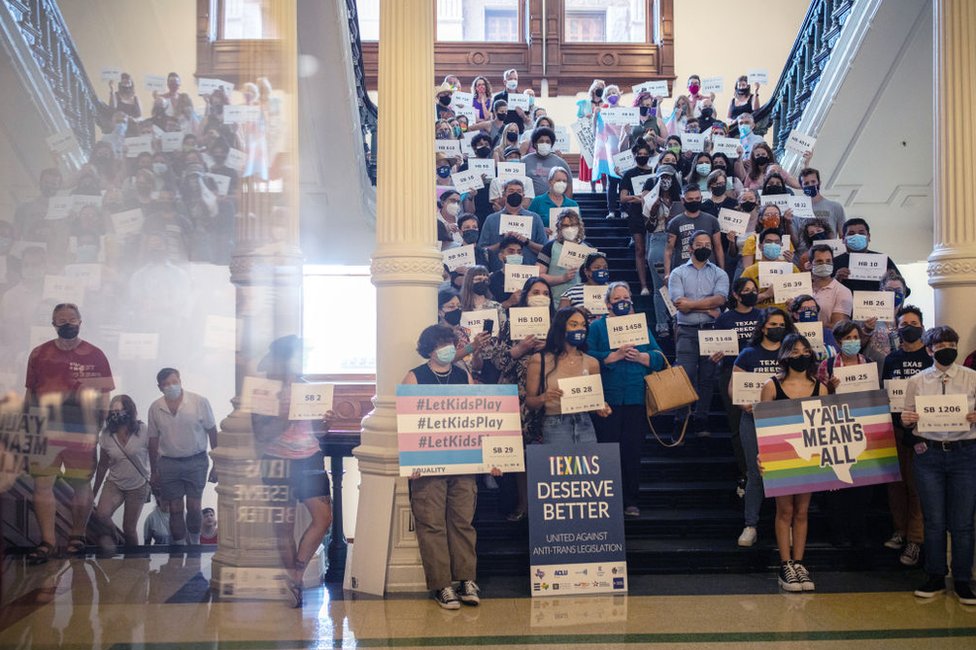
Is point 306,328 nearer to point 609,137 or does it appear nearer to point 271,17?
point 609,137

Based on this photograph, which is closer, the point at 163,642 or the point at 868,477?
the point at 163,642

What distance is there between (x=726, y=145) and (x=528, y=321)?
5.06 m

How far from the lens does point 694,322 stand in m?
7.74

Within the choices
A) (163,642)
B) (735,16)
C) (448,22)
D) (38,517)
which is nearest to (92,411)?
(38,517)

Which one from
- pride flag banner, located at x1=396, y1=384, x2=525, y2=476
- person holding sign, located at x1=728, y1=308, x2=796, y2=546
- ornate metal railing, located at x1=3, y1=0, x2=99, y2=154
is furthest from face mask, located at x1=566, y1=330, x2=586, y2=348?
ornate metal railing, located at x1=3, y1=0, x2=99, y2=154

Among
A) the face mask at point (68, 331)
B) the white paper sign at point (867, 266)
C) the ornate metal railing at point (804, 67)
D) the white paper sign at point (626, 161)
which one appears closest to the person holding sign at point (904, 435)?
the white paper sign at point (867, 266)

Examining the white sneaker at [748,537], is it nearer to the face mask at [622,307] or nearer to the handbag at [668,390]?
the handbag at [668,390]

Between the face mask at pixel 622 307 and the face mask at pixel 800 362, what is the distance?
122 centimetres

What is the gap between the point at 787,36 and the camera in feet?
58.2

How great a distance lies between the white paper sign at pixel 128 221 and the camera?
3.71m

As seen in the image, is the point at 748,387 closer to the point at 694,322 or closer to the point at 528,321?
the point at 694,322

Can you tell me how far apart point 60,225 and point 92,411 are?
2.31 ft

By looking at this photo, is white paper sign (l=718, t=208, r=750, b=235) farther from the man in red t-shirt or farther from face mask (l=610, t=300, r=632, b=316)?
the man in red t-shirt

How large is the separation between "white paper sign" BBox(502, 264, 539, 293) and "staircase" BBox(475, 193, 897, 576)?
1562 mm
